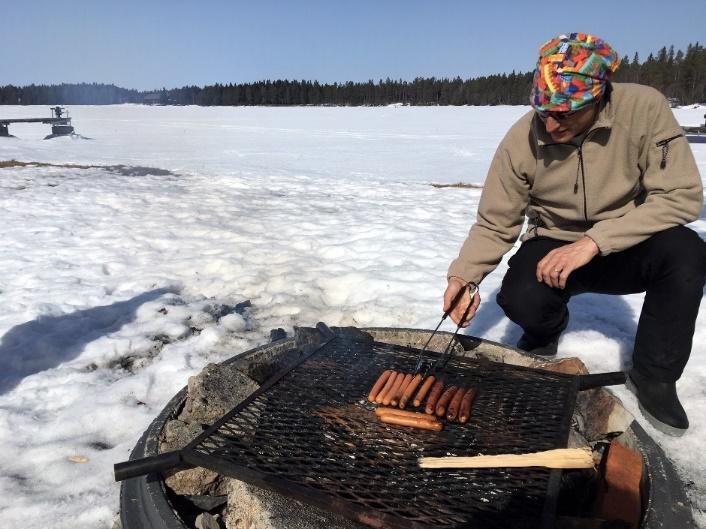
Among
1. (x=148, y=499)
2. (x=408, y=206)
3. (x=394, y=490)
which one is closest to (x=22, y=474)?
(x=148, y=499)

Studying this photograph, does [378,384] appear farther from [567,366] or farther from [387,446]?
[567,366]

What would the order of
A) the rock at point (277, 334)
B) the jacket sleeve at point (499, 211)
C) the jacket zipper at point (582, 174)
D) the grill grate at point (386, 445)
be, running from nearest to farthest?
1. the grill grate at point (386, 445)
2. the jacket zipper at point (582, 174)
3. the jacket sleeve at point (499, 211)
4. the rock at point (277, 334)

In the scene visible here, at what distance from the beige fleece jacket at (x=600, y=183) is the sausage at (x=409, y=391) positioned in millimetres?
642

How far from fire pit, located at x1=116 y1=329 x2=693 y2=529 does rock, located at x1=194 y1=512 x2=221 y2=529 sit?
21cm

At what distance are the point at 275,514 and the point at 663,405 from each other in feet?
6.31

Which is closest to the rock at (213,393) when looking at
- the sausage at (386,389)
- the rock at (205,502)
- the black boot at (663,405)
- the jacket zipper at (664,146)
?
the rock at (205,502)

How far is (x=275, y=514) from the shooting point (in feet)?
4.83

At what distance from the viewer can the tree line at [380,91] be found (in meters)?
71.8

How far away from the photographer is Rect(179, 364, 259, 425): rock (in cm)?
201

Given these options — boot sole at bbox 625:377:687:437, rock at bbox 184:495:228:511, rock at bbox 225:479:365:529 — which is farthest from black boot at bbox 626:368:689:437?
rock at bbox 184:495:228:511

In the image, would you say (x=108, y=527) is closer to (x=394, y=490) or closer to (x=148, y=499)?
(x=148, y=499)

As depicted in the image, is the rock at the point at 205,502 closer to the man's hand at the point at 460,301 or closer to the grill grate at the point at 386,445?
the grill grate at the point at 386,445

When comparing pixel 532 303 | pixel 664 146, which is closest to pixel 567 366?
pixel 532 303

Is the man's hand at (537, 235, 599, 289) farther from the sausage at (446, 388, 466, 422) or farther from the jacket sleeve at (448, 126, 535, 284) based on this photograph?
the sausage at (446, 388, 466, 422)
